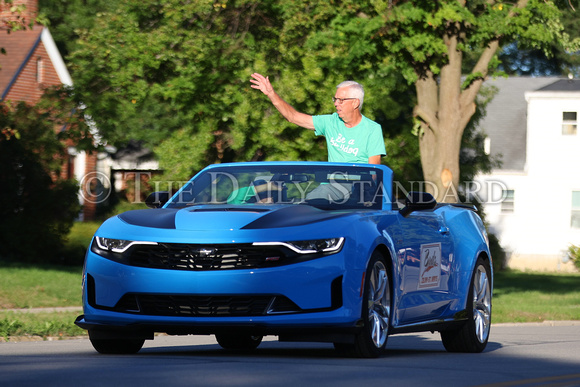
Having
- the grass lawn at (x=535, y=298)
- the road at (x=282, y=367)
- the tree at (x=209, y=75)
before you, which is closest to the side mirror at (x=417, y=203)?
the road at (x=282, y=367)

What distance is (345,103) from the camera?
1048 centimetres

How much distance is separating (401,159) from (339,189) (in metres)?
21.7

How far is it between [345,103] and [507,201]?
40682 mm

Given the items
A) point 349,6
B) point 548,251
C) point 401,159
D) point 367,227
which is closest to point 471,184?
point 401,159

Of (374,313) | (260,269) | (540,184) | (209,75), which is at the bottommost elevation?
(540,184)

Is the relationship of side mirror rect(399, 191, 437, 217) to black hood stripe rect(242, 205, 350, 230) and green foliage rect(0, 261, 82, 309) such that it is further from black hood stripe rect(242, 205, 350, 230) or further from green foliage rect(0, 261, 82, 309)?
green foliage rect(0, 261, 82, 309)

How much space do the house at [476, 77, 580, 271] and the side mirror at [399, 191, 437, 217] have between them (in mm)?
36539

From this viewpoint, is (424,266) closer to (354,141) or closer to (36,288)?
(354,141)

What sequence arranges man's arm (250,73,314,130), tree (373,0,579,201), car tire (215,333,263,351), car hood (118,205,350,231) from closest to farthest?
car hood (118,205,350,231)
car tire (215,333,263,351)
man's arm (250,73,314,130)
tree (373,0,579,201)

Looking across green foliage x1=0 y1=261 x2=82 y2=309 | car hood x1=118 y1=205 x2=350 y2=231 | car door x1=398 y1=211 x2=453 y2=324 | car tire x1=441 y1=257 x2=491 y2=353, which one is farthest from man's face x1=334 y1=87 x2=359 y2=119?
green foliage x1=0 y1=261 x2=82 y2=309

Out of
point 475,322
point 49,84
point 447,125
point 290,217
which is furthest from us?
point 49,84

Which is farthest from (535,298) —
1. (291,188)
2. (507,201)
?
(507,201)

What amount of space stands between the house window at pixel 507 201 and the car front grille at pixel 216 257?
141 ft

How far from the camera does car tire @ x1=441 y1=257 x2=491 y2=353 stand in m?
10.5
